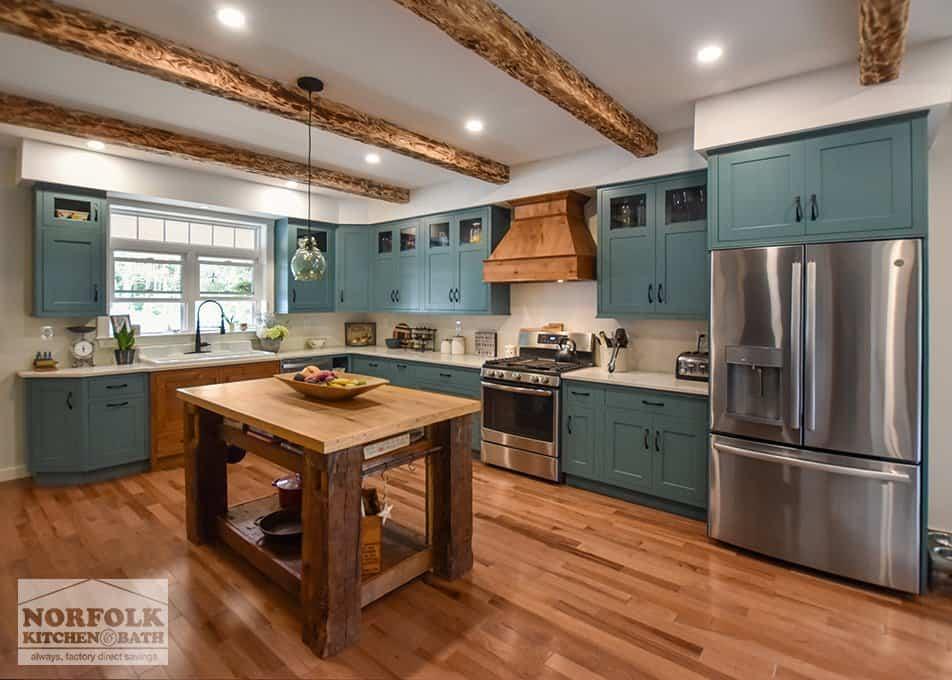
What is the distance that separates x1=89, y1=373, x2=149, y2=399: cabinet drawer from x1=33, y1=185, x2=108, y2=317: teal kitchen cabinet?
1.94 ft

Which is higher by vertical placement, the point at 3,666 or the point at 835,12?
the point at 835,12

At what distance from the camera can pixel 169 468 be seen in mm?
4250

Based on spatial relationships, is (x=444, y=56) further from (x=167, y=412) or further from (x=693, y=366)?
(x=167, y=412)

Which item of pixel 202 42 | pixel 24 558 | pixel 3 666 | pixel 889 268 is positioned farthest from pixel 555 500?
pixel 202 42

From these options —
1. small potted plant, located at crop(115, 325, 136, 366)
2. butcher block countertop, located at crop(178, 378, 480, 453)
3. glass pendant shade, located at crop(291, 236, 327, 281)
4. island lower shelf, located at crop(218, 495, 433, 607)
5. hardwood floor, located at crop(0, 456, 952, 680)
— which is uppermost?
glass pendant shade, located at crop(291, 236, 327, 281)

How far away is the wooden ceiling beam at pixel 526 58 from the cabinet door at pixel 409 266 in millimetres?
2646

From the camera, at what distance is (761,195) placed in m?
2.81

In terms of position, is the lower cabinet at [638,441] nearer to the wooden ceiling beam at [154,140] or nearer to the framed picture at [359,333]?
the wooden ceiling beam at [154,140]

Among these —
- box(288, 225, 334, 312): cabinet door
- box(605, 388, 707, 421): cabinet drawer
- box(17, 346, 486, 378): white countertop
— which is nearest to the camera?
box(605, 388, 707, 421): cabinet drawer

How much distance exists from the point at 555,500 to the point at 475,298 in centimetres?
212

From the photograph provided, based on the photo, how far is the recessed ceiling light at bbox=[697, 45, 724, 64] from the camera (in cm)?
246

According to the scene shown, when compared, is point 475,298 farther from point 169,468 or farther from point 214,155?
point 169,468

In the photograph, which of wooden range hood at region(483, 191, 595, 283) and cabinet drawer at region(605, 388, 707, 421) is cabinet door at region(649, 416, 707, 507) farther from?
wooden range hood at region(483, 191, 595, 283)

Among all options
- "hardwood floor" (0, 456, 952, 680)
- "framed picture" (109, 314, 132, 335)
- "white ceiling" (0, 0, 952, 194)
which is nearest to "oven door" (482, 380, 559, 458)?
"hardwood floor" (0, 456, 952, 680)
